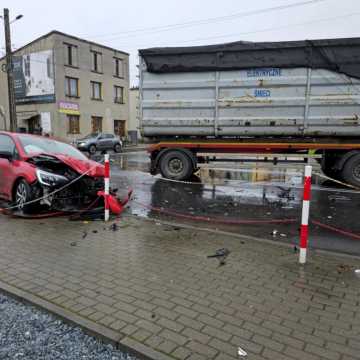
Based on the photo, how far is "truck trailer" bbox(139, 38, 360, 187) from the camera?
960cm

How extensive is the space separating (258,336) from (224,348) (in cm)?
33

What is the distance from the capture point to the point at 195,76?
10500 millimetres

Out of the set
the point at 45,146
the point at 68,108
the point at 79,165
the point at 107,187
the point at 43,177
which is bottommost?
the point at 107,187

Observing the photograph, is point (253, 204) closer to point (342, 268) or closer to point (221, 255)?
point (221, 255)

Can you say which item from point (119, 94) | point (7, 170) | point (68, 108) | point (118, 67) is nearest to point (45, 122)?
point (68, 108)

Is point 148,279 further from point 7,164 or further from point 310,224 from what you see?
point 7,164

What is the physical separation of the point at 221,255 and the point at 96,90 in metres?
35.8

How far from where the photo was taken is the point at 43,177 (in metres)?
6.28

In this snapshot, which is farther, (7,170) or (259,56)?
(259,56)

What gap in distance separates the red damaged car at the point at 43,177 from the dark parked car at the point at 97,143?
19630 mm

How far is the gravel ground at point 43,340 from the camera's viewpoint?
2.54 metres

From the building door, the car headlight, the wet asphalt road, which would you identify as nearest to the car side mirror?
the car headlight

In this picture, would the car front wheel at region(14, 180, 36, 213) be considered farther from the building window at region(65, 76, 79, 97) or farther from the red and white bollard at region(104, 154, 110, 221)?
the building window at region(65, 76, 79, 97)

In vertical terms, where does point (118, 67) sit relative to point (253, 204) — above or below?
above
